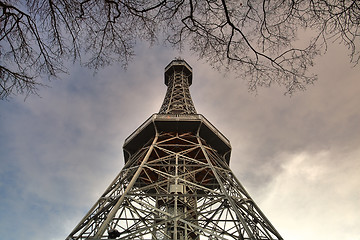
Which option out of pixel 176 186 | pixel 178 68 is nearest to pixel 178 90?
pixel 178 68

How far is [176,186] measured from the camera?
11.7 m

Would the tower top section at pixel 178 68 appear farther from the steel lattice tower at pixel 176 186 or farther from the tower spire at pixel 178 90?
the steel lattice tower at pixel 176 186

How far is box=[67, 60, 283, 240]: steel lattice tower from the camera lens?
1027 centimetres

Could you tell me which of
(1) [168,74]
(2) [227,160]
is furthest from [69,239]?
(1) [168,74]

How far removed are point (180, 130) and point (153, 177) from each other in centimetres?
384

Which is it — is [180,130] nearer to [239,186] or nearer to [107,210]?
[239,186]

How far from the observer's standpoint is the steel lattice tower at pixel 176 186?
1027 centimetres

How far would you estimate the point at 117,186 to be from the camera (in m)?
13.8

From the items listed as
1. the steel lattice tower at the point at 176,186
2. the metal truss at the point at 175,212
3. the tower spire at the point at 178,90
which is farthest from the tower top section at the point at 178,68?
the metal truss at the point at 175,212

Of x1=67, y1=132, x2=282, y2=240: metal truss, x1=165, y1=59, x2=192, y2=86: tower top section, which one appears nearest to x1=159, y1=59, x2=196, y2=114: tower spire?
x1=165, y1=59, x2=192, y2=86: tower top section

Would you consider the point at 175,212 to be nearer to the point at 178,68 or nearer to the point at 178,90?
the point at 178,90

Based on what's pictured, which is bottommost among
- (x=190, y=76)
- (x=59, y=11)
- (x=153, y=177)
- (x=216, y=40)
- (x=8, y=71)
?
(x=8, y=71)

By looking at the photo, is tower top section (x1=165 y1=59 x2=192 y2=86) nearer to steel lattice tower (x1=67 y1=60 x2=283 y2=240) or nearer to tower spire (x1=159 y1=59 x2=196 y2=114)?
tower spire (x1=159 y1=59 x2=196 y2=114)

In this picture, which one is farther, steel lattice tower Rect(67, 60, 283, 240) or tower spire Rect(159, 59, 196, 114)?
tower spire Rect(159, 59, 196, 114)
